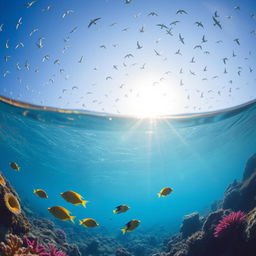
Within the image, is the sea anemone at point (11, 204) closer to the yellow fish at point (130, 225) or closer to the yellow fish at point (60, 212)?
the yellow fish at point (60, 212)

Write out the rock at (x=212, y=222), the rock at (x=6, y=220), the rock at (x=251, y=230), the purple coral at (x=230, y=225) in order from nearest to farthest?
the rock at (x=6, y=220) < the rock at (x=251, y=230) < the purple coral at (x=230, y=225) < the rock at (x=212, y=222)

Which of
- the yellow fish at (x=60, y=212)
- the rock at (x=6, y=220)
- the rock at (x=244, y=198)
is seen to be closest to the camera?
the rock at (x=6, y=220)

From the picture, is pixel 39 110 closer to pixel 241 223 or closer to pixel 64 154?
pixel 241 223

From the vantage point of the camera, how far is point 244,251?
5637 millimetres

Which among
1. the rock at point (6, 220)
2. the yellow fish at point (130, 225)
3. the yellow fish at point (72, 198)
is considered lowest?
the yellow fish at point (130, 225)

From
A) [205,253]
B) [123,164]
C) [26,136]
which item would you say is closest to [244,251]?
[205,253]

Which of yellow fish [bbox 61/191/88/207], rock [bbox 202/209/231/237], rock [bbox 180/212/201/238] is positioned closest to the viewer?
→ yellow fish [bbox 61/191/88/207]

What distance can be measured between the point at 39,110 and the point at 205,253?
14672 mm

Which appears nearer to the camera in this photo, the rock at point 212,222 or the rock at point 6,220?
the rock at point 6,220

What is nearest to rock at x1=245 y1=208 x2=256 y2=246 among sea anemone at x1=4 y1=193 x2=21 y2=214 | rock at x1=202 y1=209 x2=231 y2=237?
rock at x1=202 y1=209 x2=231 y2=237

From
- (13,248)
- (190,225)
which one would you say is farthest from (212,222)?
(13,248)

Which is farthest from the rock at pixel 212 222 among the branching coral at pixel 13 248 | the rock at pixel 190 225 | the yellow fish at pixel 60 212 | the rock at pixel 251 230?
the branching coral at pixel 13 248

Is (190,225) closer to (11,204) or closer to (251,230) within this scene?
(251,230)

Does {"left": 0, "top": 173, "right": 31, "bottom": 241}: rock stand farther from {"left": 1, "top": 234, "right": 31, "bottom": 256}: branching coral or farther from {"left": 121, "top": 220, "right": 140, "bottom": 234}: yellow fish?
{"left": 121, "top": 220, "right": 140, "bottom": 234}: yellow fish
